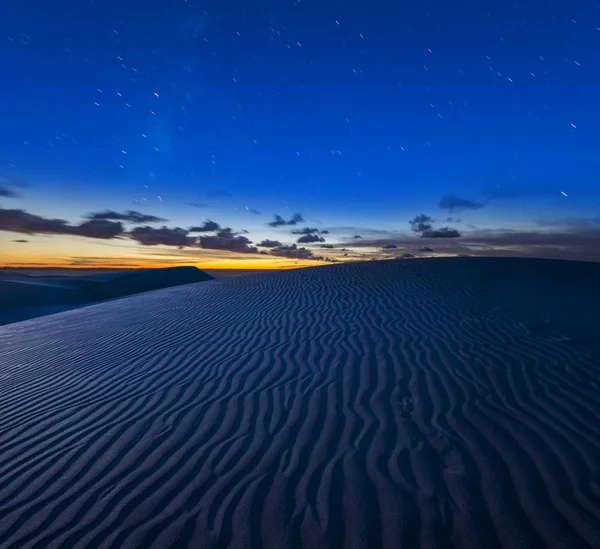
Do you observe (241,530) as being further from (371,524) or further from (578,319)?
(578,319)

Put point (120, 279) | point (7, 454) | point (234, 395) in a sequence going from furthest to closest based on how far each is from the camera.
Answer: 1. point (120, 279)
2. point (234, 395)
3. point (7, 454)

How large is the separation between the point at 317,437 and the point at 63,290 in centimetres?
3249

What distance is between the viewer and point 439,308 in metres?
9.99

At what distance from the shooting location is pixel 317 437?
4141 millimetres

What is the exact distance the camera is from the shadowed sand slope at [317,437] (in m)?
2.94

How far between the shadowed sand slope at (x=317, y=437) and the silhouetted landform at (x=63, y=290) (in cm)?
1865

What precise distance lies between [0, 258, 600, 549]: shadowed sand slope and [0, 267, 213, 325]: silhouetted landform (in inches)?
734

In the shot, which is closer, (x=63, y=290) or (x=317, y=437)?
(x=317, y=437)

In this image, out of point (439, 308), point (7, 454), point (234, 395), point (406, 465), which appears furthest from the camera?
point (439, 308)

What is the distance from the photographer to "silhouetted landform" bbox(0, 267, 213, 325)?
2450 cm

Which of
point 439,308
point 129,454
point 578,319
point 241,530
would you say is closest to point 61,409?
point 129,454

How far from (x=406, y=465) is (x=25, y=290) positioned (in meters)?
32.1

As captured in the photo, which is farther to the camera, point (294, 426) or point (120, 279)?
point (120, 279)

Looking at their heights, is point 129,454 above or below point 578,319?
below
